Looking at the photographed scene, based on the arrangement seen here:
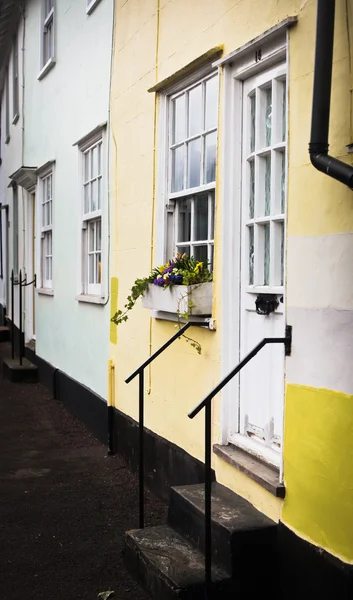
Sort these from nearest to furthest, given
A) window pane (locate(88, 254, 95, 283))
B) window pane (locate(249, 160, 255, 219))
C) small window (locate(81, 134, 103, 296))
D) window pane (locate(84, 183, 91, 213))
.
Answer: window pane (locate(249, 160, 255, 219)) → small window (locate(81, 134, 103, 296)) → window pane (locate(84, 183, 91, 213)) → window pane (locate(88, 254, 95, 283))

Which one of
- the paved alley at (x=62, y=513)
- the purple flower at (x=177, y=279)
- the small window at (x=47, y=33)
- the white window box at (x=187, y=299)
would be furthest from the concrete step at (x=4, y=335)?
the purple flower at (x=177, y=279)

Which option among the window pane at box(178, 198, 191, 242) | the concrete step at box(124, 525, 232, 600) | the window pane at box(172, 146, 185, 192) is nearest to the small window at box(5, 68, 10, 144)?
the window pane at box(172, 146, 185, 192)

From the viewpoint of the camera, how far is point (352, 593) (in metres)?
3.19

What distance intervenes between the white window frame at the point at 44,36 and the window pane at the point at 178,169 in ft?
16.5

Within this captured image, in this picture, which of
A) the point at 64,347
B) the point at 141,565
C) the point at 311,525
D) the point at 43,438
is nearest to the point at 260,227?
the point at 311,525

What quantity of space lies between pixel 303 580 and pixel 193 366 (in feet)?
6.10

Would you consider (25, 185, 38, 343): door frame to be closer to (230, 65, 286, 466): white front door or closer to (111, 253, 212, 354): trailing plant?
(111, 253, 212, 354): trailing plant

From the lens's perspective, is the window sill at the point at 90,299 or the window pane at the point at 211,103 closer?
the window pane at the point at 211,103

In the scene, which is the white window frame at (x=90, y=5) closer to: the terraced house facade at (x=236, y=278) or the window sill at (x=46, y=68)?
the terraced house facade at (x=236, y=278)

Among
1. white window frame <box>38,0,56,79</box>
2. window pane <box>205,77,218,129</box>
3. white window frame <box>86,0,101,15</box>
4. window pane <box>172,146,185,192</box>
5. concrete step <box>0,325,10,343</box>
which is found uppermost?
white window frame <box>38,0,56,79</box>

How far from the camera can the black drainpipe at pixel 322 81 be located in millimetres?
3303

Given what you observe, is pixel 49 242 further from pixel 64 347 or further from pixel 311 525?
pixel 311 525

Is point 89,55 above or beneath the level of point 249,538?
above

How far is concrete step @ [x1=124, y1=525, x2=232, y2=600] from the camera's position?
365cm
